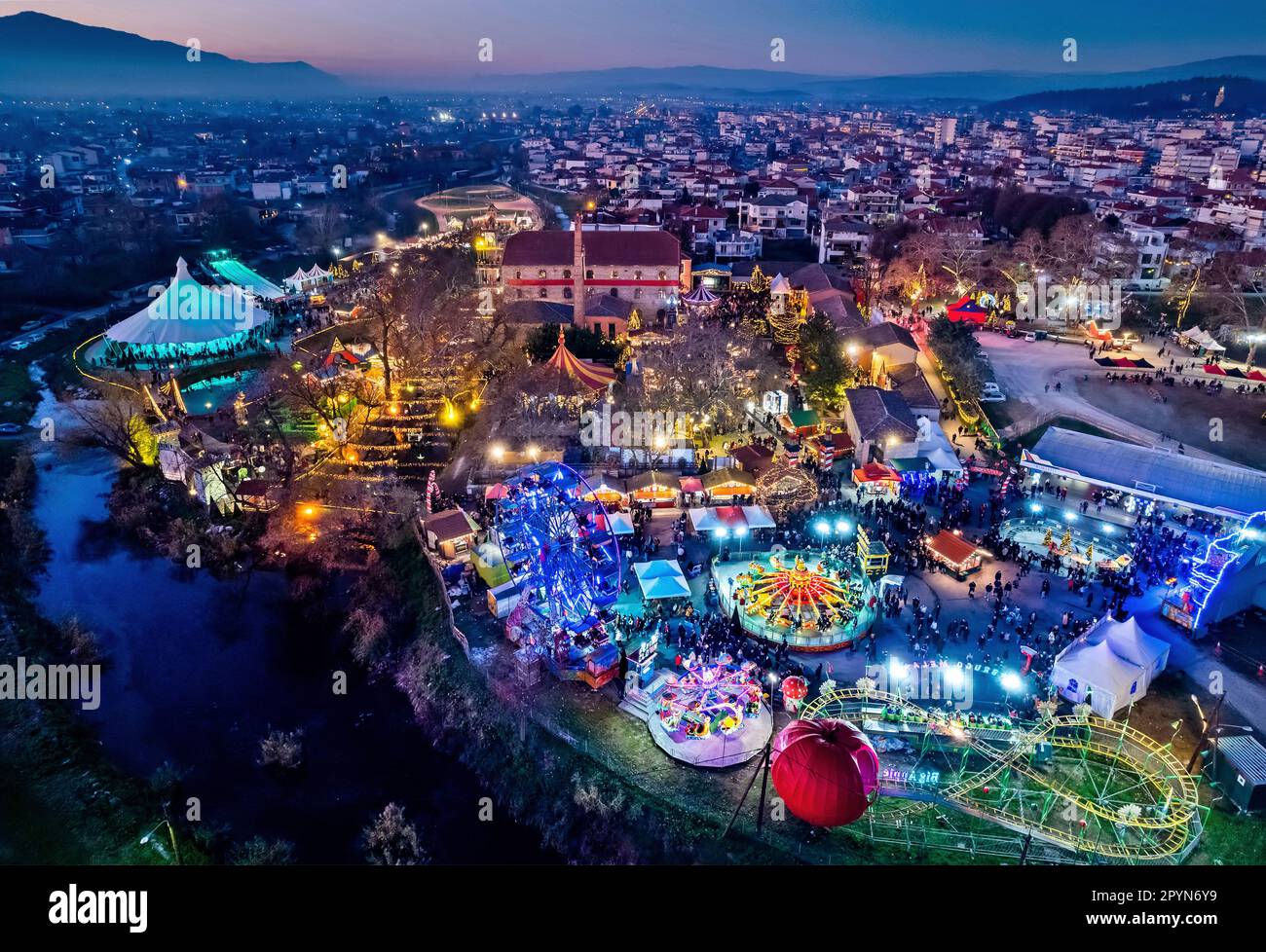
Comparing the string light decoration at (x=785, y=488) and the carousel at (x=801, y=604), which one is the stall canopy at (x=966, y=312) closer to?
the string light decoration at (x=785, y=488)

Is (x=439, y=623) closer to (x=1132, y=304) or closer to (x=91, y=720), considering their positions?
(x=91, y=720)

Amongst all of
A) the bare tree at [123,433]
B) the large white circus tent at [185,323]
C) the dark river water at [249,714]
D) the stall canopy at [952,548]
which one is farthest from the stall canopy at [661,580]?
the large white circus tent at [185,323]

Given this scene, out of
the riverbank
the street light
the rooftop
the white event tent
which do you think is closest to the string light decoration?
the white event tent

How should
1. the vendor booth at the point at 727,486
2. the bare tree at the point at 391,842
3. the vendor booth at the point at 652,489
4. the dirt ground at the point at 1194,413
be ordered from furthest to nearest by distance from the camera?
1. the dirt ground at the point at 1194,413
2. the vendor booth at the point at 727,486
3. the vendor booth at the point at 652,489
4. the bare tree at the point at 391,842

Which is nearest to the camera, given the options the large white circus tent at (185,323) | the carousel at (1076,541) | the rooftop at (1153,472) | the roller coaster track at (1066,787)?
the roller coaster track at (1066,787)

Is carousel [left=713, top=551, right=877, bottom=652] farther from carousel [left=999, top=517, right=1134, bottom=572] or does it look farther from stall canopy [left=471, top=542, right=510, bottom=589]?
carousel [left=999, top=517, right=1134, bottom=572]

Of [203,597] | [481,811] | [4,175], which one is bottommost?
[481,811]

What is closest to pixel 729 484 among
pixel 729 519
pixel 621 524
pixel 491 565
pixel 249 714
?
pixel 729 519
